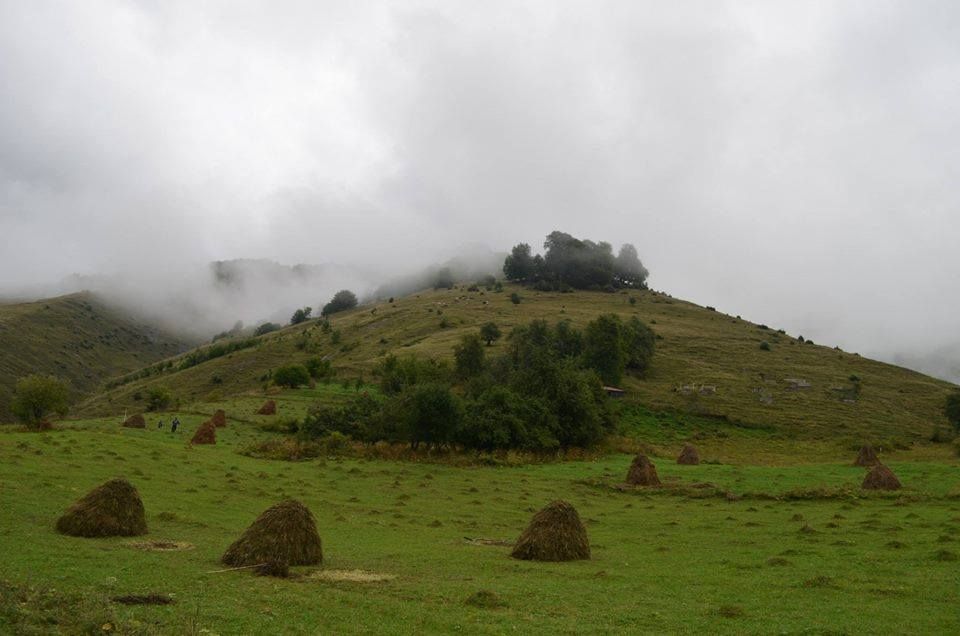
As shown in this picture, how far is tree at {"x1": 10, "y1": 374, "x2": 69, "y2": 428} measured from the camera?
65000mm

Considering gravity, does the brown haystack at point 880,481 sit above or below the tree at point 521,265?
below

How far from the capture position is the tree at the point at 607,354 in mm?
97000

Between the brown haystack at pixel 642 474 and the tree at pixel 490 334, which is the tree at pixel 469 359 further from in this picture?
the brown haystack at pixel 642 474

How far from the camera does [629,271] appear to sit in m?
193

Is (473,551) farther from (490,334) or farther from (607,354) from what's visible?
(490,334)

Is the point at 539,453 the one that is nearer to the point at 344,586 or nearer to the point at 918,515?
the point at 918,515

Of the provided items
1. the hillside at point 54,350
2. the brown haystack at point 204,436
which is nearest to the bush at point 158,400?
the brown haystack at point 204,436

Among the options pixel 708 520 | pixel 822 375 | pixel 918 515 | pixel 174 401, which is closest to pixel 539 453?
pixel 708 520

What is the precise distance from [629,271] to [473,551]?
175726 mm

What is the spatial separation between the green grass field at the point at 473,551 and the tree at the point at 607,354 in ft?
153

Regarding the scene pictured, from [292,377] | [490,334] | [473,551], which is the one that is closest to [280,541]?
[473,551]

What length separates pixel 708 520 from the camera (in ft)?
106

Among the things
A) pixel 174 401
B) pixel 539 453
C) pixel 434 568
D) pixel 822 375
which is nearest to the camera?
pixel 434 568

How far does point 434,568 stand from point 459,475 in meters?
29.4
